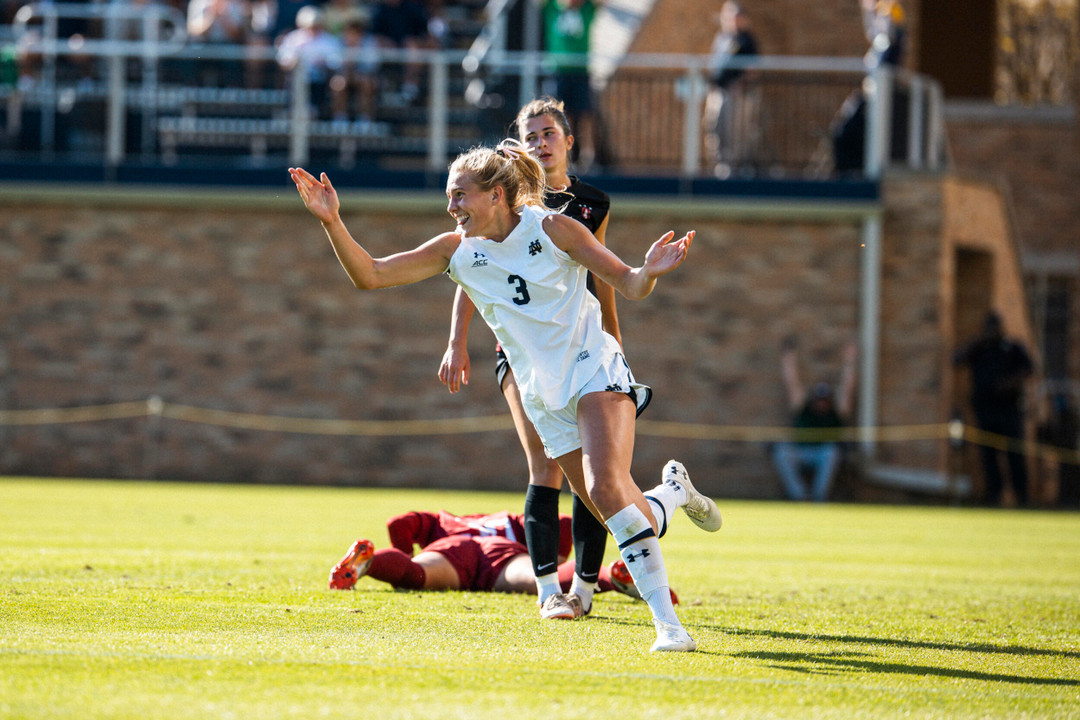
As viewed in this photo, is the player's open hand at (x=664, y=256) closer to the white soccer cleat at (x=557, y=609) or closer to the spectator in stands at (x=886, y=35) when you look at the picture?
the white soccer cleat at (x=557, y=609)

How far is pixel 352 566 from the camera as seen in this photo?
239 inches

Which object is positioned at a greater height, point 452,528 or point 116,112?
point 116,112

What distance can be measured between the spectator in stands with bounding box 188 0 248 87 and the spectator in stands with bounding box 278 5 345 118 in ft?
2.30

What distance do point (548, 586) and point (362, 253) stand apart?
1618 mm

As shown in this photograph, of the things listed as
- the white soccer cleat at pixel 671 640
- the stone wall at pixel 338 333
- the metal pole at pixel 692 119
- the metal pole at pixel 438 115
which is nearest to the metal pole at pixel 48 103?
the stone wall at pixel 338 333

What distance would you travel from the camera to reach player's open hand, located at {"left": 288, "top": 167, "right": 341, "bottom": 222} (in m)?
4.95

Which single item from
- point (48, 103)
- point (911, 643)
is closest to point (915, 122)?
point (48, 103)

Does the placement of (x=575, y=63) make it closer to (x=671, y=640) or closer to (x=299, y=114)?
(x=299, y=114)

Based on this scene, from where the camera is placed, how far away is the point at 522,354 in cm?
508

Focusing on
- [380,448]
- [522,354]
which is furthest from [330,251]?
[522,354]

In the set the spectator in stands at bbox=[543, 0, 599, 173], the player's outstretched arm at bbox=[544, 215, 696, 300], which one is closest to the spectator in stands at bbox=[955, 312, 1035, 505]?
the spectator in stands at bbox=[543, 0, 599, 173]

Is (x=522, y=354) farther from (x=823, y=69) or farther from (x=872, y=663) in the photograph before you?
(x=823, y=69)

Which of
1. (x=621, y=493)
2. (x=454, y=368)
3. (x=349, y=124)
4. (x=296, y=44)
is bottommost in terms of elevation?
(x=621, y=493)

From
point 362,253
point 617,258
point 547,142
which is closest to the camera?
point 617,258
